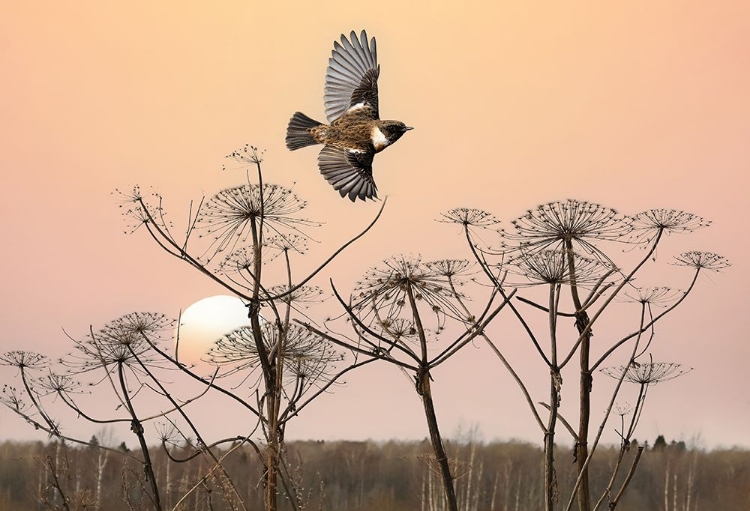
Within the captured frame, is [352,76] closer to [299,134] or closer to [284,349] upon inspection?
[299,134]

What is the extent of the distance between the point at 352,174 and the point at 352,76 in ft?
0.98

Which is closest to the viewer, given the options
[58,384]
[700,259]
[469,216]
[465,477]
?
[469,216]

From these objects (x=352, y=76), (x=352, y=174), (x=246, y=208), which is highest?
(x=352, y=76)

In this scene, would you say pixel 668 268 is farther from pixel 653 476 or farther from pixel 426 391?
pixel 426 391

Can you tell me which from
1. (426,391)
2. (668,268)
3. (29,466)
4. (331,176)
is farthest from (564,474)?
(29,466)

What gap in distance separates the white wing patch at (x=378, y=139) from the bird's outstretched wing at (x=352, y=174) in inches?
1.1

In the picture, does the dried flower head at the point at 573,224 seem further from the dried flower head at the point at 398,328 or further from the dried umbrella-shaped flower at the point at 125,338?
the dried umbrella-shaped flower at the point at 125,338

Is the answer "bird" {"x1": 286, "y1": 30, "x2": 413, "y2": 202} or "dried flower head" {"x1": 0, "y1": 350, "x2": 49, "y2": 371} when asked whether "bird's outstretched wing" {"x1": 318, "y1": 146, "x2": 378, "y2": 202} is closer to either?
"bird" {"x1": 286, "y1": 30, "x2": 413, "y2": 202}

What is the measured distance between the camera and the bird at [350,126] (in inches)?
105

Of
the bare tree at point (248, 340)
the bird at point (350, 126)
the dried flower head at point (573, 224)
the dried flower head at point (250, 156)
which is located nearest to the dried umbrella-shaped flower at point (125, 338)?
the bare tree at point (248, 340)

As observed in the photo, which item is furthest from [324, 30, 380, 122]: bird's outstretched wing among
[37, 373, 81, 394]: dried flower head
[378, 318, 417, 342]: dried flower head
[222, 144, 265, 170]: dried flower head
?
[37, 373, 81, 394]: dried flower head

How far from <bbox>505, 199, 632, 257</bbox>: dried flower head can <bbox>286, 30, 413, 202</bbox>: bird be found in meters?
0.70

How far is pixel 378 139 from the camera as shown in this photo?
8.71 ft

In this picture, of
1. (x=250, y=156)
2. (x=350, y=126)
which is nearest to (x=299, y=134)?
(x=350, y=126)
